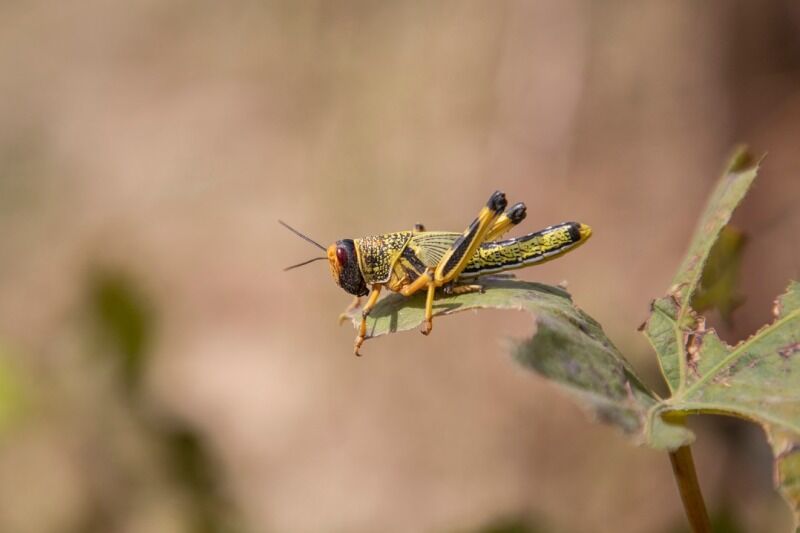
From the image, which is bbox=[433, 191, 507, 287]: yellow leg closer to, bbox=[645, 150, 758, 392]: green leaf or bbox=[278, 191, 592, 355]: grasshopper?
bbox=[278, 191, 592, 355]: grasshopper

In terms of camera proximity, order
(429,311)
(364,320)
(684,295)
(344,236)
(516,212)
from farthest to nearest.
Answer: (344,236), (516,212), (364,320), (429,311), (684,295)

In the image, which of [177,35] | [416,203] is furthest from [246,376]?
[177,35]

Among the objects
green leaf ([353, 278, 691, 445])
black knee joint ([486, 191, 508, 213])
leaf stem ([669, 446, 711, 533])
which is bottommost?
leaf stem ([669, 446, 711, 533])

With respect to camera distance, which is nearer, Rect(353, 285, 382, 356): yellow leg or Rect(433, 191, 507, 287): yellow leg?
Rect(353, 285, 382, 356): yellow leg

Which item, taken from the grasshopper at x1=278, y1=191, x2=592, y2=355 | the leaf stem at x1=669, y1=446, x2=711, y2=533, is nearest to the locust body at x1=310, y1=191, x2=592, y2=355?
the grasshopper at x1=278, y1=191, x2=592, y2=355

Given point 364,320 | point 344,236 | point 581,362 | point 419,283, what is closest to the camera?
point 581,362

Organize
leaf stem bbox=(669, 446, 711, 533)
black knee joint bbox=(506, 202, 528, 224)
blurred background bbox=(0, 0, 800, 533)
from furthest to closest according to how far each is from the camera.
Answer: blurred background bbox=(0, 0, 800, 533)
black knee joint bbox=(506, 202, 528, 224)
leaf stem bbox=(669, 446, 711, 533)

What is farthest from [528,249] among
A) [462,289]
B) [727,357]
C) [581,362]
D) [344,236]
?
[344,236]

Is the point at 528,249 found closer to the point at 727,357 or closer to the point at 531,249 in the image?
the point at 531,249
